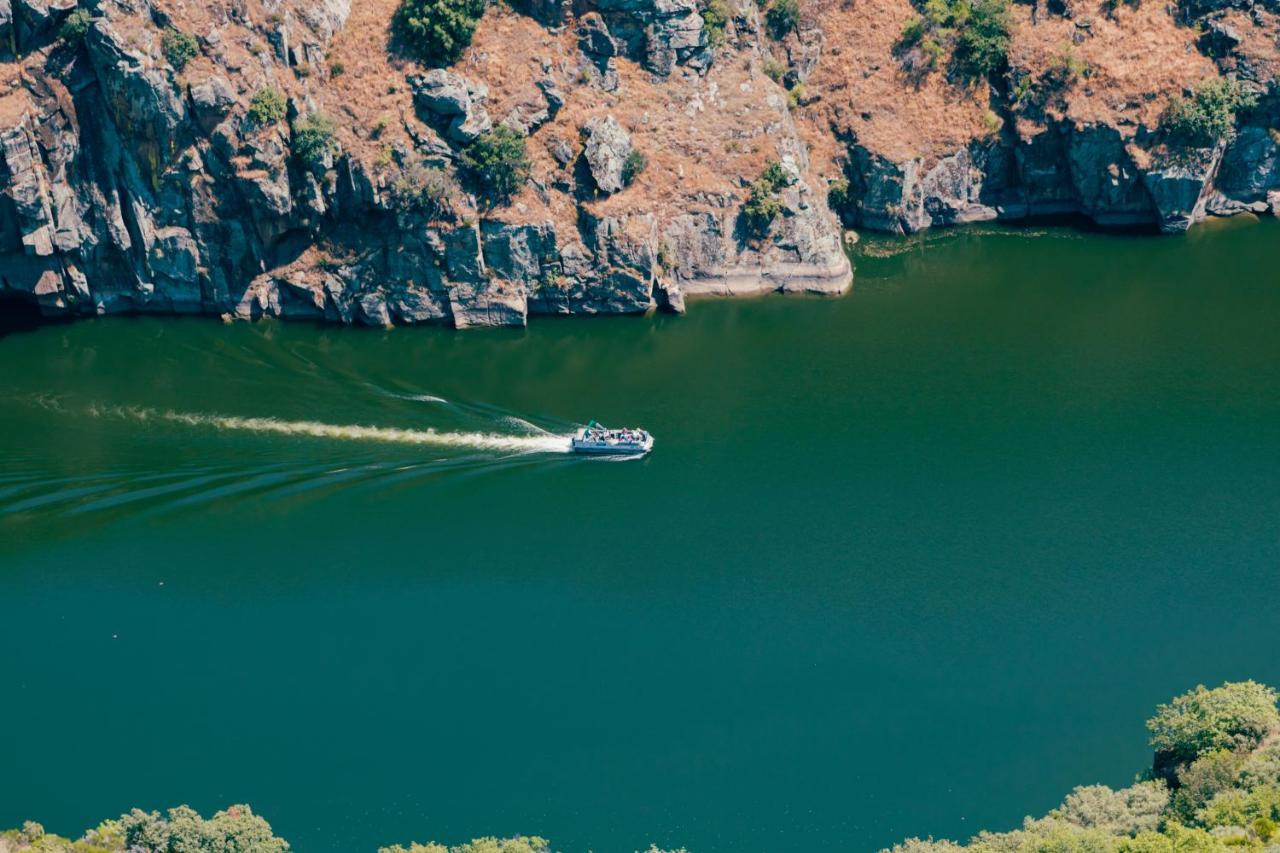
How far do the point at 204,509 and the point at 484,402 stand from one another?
70.0ft

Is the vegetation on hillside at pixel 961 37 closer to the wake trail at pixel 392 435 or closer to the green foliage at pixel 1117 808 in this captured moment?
the wake trail at pixel 392 435

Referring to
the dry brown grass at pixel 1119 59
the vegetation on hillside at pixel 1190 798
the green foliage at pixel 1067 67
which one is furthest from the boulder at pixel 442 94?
the vegetation on hillside at pixel 1190 798

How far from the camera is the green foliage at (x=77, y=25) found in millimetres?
117562

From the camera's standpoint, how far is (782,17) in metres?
139

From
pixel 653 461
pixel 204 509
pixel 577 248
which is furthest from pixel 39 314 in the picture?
pixel 653 461

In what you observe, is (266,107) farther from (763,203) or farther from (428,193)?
(763,203)

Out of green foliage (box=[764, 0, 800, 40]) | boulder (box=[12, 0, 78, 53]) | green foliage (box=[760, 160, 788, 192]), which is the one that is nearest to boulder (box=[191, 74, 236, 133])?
boulder (box=[12, 0, 78, 53])

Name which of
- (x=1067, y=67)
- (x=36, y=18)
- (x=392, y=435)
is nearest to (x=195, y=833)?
(x=392, y=435)

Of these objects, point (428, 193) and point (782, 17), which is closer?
point (428, 193)

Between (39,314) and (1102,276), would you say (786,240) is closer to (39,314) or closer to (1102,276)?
(1102,276)

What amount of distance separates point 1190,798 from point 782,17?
83.6 m

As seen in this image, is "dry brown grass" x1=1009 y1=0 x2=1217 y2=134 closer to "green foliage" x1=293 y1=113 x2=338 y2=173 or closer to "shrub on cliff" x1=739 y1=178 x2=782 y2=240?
"shrub on cliff" x1=739 y1=178 x2=782 y2=240

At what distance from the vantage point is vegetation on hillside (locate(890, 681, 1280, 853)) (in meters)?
70.6

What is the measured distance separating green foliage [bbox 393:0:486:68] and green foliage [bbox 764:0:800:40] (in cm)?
2675
